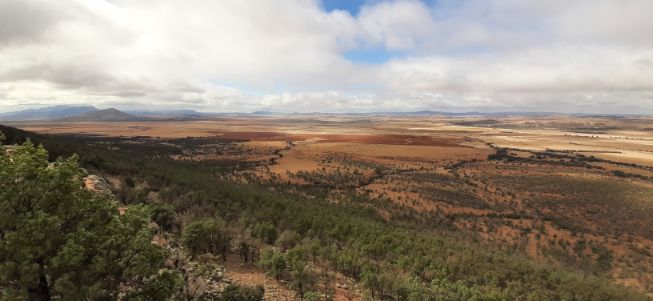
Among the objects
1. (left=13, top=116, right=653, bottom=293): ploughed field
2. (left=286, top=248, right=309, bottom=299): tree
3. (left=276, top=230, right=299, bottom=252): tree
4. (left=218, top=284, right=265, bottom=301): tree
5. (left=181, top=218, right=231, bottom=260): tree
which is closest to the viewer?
(left=218, top=284, right=265, bottom=301): tree

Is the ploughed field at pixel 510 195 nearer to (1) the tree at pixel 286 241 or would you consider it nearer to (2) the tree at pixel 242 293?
(1) the tree at pixel 286 241

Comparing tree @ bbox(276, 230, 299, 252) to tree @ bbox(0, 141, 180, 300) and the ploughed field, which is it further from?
the ploughed field

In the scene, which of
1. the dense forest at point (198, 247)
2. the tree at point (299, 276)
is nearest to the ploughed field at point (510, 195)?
the dense forest at point (198, 247)

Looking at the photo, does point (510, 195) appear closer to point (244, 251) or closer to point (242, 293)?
point (244, 251)

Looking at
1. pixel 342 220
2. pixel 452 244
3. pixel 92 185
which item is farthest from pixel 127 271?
pixel 452 244

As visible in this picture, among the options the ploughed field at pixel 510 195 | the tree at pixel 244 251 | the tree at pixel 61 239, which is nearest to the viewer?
the tree at pixel 61 239

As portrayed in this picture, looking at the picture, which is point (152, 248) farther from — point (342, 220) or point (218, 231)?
point (342, 220)

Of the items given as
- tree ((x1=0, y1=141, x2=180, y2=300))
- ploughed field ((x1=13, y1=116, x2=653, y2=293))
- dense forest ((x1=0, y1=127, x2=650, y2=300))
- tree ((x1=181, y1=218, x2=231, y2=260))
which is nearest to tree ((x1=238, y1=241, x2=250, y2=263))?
dense forest ((x1=0, y1=127, x2=650, y2=300))
